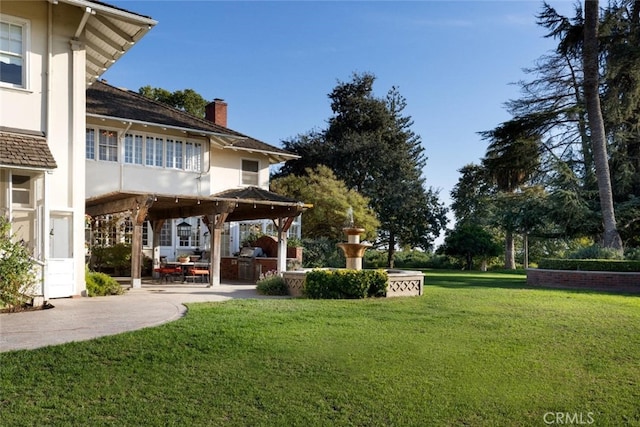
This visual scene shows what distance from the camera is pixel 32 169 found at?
35.5 ft

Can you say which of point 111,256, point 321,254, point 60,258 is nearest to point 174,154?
point 111,256

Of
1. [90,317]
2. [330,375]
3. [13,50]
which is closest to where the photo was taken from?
[330,375]

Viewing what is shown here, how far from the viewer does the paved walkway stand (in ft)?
25.0

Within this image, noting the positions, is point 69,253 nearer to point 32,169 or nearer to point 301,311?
point 32,169

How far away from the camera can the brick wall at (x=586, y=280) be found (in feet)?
57.0

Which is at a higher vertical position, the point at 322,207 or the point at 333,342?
the point at 322,207

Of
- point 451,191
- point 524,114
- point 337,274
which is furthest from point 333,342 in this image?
point 451,191

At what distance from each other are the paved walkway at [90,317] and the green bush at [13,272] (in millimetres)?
384

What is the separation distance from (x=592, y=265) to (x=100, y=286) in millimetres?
15889

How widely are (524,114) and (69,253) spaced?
2230 centimetres

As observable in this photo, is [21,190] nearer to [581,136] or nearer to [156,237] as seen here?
[156,237]

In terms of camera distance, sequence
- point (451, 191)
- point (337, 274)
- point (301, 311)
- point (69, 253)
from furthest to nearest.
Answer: point (451, 191) < point (337, 274) < point (69, 253) < point (301, 311)

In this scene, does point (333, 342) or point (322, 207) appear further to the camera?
point (322, 207)

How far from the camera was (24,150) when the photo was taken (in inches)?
437
